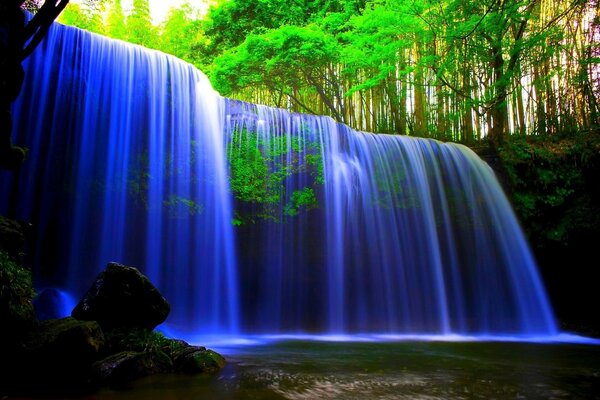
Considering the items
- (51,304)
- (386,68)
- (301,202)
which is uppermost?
(386,68)

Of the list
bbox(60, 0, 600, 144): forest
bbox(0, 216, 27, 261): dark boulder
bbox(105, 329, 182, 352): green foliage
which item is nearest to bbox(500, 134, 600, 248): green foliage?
bbox(60, 0, 600, 144): forest

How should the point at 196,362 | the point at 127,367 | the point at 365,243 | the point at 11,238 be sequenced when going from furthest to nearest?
the point at 365,243
the point at 11,238
the point at 196,362
the point at 127,367

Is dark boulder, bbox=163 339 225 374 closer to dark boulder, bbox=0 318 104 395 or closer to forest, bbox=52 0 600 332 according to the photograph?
dark boulder, bbox=0 318 104 395

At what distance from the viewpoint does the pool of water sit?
156 inches

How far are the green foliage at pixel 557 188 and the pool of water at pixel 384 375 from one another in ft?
15.4

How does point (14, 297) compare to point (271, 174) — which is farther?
point (271, 174)

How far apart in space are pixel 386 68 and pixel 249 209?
612 centimetres

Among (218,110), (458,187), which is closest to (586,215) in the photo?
(458,187)

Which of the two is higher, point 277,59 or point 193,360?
point 277,59

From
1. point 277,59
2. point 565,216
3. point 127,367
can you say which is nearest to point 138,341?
point 127,367

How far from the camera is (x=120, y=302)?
5418 millimetres

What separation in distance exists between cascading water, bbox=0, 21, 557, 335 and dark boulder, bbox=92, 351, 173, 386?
350cm

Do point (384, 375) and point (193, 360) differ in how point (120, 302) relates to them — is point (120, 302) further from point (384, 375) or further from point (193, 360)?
point (384, 375)

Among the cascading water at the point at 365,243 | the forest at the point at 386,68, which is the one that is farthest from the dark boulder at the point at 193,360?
the forest at the point at 386,68
